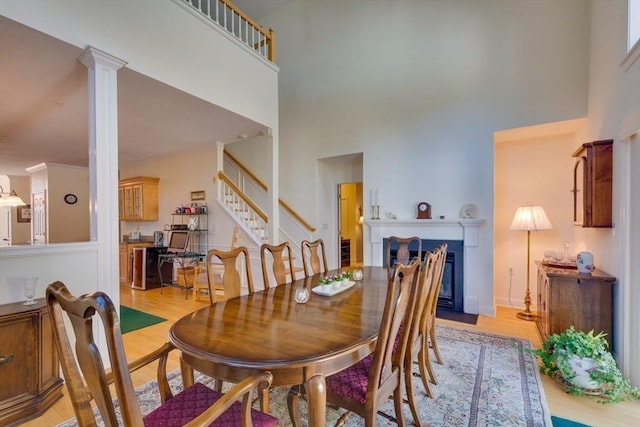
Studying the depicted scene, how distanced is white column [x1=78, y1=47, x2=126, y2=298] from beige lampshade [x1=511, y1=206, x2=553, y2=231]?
14.9 ft

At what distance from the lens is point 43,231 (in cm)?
658

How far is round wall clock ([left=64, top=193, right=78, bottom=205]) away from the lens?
6.61 metres

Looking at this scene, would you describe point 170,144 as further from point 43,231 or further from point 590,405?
point 590,405

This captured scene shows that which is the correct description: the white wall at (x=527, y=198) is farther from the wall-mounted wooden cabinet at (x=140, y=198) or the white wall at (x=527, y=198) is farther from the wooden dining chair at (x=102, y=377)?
the wall-mounted wooden cabinet at (x=140, y=198)

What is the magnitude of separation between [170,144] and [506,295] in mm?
6206

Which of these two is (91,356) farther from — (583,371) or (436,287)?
(583,371)

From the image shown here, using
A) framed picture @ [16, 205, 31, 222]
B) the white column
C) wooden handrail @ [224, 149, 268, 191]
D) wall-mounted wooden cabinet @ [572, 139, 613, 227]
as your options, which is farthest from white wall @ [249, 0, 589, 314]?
framed picture @ [16, 205, 31, 222]

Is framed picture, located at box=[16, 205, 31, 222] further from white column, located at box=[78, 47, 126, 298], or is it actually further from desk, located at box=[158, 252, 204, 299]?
white column, located at box=[78, 47, 126, 298]

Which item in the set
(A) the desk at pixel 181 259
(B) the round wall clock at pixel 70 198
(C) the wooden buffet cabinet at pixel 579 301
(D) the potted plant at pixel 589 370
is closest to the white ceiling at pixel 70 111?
(B) the round wall clock at pixel 70 198

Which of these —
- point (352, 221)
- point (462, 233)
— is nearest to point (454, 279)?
point (462, 233)

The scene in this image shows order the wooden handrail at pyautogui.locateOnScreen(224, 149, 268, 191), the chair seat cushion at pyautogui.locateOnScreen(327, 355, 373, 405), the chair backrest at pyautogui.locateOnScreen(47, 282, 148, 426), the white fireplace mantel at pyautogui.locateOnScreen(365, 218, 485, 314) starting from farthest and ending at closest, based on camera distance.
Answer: the wooden handrail at pyautogui.locateOnScreen(224, 149, 268, 191) → the white fireplace mantel at pyautogui.locateOnScreen(365, 218, 485, 314) → the chair seat cushion at pyautogui.locateOnScreen(327, 355, 373, 405) → the chair backrest at pyautogui.locateOnScreen(47, 282, 148, 426)

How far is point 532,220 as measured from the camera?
378 cm

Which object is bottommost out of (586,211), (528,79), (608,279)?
(608,279)

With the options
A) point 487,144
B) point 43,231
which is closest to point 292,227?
point 487,144
